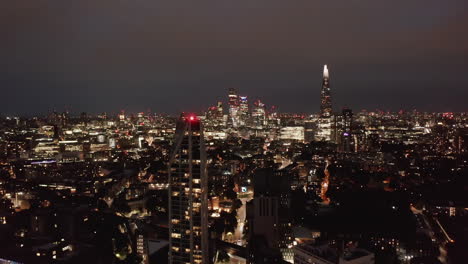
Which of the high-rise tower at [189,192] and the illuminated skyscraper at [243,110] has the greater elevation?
the illuminated skyscraper at [243,110]

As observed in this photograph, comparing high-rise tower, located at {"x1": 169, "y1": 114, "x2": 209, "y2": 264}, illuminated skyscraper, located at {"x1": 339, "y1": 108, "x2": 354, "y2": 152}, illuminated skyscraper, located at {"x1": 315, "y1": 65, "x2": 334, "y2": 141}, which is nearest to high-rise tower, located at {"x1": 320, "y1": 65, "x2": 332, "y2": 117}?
illuminated skyscraper, located at {"x1": 315, "y1": 65, "x2": 334, "y2": 141}

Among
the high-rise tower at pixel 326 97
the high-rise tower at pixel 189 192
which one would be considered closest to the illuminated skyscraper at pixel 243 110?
the high-rise tower at pixel 326 97

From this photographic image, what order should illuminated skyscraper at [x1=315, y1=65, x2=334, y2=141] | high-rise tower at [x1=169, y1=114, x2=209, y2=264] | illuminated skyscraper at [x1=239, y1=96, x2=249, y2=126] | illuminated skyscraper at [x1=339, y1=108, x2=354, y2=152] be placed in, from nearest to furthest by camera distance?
1. high-rise tower at [x1=169, y1=114, x2=209, y2=264]
2. illuminated skyscraper at [x1=339, y1=108, x2=354, y2=152]
3. illuminated skyscraper at [x1=315, y1=65, x2=334, y2=141]
4. illuminated skyscraper at [x1=239, y1=96, x2=249, y2=126]

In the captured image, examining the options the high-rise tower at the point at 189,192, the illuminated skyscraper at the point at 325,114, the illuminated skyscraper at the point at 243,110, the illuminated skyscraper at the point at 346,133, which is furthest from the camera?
the illuminated skyscraper at the point at 243,110

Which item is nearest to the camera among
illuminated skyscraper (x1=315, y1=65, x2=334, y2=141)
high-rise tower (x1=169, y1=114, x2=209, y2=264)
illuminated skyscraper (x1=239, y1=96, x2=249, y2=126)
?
high-rise tower (x1=169, y1=114, x2=209, y2=264)

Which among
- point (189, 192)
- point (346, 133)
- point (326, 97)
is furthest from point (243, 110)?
point (189, 192)

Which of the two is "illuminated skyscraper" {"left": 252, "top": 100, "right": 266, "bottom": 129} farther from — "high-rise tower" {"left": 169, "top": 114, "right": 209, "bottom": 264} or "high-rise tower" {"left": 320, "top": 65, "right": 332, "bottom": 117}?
"high-rise tower" {"left": 169, "top": 114, "right": 209, "bottom": 264}

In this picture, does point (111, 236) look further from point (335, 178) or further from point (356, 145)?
point (356, 145)

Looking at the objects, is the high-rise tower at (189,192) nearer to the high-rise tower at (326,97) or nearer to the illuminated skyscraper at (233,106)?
the high-rise tower at (326,97)

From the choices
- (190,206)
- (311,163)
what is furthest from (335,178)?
(190,206)
